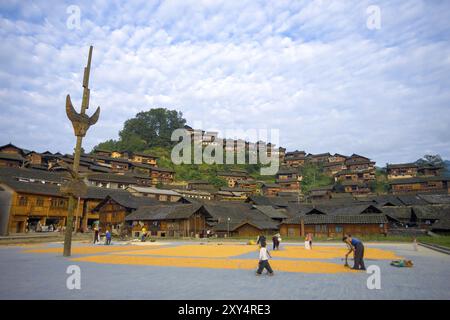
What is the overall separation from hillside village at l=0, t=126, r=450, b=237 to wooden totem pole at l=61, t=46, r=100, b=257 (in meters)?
3.04

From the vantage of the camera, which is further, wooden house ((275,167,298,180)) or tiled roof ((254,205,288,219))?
wooden house ((275,167,298,180))

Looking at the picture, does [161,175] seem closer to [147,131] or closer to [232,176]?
[232,176]

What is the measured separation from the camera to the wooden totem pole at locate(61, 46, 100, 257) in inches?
655

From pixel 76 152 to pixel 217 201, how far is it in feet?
148

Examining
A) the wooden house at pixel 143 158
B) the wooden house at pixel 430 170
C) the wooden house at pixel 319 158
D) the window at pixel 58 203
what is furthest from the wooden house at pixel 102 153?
the wooden house at pixel 430 170

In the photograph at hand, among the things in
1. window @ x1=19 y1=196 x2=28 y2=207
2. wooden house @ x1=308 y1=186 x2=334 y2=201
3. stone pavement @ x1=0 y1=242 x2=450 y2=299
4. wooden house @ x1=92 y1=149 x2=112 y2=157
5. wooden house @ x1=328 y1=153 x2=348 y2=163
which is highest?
wooden house @ x1=328 y1=153 x2=348 y2=163

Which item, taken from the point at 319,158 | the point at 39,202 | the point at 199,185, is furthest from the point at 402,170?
the point at 39,202

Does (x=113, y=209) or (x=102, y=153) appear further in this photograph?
(x=102, y=153)

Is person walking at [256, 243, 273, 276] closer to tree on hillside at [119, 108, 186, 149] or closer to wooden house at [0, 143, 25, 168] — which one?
wooden house at [0, 143, 25, 168]

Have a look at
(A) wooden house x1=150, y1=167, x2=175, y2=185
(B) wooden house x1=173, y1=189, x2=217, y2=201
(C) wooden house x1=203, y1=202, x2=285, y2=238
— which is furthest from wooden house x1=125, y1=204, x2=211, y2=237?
(A) wooden house x1=150, y1=167, x2=175, y2=185

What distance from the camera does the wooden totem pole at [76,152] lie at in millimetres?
16641

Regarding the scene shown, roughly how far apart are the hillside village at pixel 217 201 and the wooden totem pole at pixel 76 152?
304 centimetres

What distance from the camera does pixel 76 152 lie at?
674 inches
